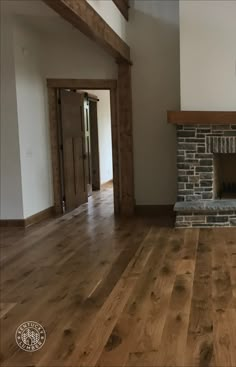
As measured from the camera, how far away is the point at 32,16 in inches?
226

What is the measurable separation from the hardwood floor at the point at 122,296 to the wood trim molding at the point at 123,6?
3.16 metres

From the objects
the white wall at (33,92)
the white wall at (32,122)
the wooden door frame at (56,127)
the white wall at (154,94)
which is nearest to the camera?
the white wall at (33,92)

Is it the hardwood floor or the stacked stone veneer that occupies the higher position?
the stacked stone veneer

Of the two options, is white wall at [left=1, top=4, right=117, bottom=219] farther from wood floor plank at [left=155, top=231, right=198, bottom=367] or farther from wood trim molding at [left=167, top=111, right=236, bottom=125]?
wood floor plank at [left=155, top=231, right=198, bottom=367]

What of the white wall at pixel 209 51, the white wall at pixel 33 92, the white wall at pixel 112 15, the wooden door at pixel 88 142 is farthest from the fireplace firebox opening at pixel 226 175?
the wooden door at pixel 88 142

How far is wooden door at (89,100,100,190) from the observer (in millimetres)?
10305

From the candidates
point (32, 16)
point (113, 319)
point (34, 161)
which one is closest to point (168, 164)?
point (34, 161)

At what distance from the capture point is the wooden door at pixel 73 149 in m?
7.39

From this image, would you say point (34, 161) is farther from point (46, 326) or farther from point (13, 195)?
point (46, 326)

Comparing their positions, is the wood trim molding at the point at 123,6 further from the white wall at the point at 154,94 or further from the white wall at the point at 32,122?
the white wall at the point at 32,122

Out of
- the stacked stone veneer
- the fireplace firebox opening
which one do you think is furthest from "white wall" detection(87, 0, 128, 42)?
the fireplace firebox opening

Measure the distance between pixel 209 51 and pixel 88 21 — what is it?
239 centimetres

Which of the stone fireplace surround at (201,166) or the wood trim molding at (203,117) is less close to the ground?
the wood trim molding at (203,117)

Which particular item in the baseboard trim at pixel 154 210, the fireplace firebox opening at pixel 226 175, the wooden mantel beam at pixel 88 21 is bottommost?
the baseboard trim at pixel 154 210
